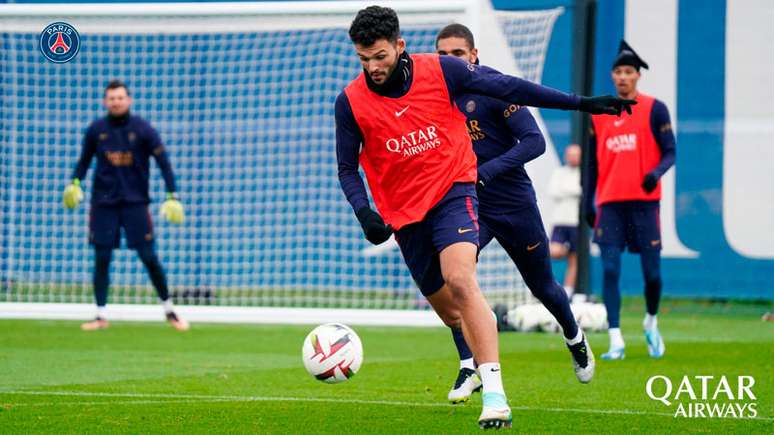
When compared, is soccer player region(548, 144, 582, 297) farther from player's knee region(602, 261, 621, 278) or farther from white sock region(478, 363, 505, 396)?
white sock region(478, 363, 505, 396)

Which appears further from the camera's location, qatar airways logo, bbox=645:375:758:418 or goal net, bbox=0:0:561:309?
goal net, bbox=0:0:561:309

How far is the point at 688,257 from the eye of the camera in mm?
15578

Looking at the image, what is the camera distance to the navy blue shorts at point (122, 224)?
13.4m

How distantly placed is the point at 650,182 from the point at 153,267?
18.5ft

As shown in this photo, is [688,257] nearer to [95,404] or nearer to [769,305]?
[769,305]

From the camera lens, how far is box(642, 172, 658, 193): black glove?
10.1 meters

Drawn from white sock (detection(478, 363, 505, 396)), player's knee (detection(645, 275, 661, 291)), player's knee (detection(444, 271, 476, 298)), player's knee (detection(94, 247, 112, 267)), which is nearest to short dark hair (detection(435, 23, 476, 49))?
player's knee (detection(444, 271, 476, 298))

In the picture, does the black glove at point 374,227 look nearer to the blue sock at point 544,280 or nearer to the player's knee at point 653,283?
the blue sock at point 544,280

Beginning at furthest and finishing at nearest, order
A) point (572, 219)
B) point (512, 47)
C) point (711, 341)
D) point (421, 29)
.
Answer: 1. point (572, 219)
2. point (421, 29)
3. point (512, 47)
4. point (711, 341)

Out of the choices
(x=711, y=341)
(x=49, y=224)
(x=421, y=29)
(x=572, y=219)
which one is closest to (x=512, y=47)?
(x=421, y=29)

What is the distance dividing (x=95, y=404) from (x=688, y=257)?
9731mm

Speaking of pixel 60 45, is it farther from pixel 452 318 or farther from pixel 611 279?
pixel 611 279

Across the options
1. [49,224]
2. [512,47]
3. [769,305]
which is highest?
Answer: [512,47]

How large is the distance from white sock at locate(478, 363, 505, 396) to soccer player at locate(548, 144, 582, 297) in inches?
394
